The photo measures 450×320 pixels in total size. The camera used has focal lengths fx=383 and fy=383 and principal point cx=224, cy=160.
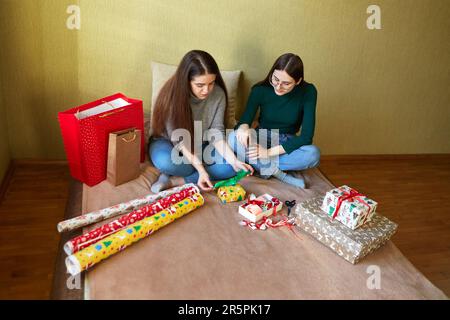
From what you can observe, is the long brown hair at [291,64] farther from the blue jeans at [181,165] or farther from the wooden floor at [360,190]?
the wooden floor at [360,190]

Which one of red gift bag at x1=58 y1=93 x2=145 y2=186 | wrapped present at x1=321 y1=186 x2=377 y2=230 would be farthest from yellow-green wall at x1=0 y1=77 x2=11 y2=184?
wrapped present at x1=321 y1=186 x2=377 y2=230

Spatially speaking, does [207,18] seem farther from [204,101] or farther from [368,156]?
[368,156]

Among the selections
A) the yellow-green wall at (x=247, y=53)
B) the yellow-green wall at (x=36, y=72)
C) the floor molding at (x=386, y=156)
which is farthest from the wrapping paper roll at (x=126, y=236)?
the floor molding at (x=386, y=156)

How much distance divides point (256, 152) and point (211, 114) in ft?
0.98

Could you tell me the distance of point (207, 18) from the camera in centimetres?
210

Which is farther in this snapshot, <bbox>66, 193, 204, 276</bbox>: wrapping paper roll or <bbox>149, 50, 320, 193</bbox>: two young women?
<bbox>149, 50, 320, 193</bbox>: two young women

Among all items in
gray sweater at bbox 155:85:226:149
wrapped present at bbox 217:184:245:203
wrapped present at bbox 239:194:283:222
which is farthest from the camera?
gray sweater at bbox 155:85:226:149

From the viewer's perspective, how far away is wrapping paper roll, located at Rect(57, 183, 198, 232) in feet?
4.80

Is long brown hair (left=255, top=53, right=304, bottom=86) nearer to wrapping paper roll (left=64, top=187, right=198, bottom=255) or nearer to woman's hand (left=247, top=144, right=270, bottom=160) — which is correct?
woman's hand (left=247, top=144, right=270, bottom=160)

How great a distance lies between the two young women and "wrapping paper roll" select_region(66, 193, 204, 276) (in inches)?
7.9

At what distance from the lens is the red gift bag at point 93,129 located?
165 cm

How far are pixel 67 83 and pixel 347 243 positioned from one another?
1617 millimetres

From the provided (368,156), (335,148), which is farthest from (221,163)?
(368,156)

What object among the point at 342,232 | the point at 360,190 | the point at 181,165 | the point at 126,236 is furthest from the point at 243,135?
the point at 360,190
